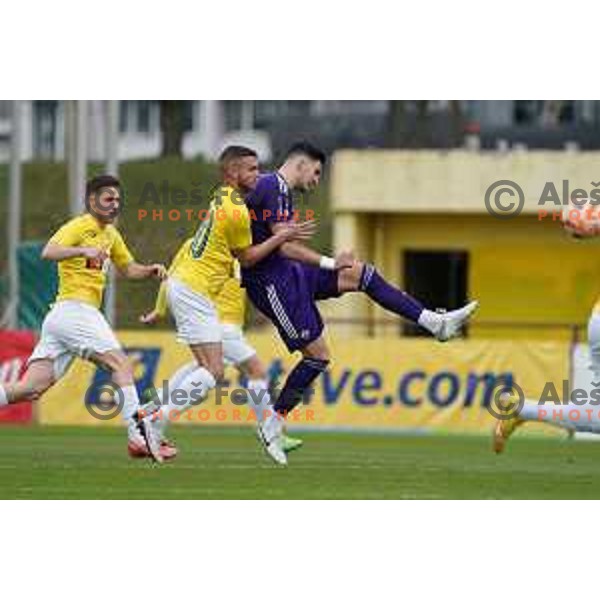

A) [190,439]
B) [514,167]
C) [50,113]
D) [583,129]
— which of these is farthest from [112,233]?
[50,113]

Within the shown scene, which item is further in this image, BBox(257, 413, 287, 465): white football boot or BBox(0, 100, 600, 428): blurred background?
BBox(0, 100, 600, 428): blurred background

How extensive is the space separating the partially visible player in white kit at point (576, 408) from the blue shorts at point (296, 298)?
5.35 ft

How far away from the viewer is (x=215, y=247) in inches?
664

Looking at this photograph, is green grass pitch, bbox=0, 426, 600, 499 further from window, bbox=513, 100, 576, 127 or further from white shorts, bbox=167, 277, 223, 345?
window, bbox=513, 100, 576, 127

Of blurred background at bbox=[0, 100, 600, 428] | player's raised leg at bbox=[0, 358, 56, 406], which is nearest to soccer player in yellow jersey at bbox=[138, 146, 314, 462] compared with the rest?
player's raised leg at bbox=[0, 358, 56, 406]

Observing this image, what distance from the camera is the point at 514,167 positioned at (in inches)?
1457

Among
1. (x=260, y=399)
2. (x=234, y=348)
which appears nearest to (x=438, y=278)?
(x=234, y=348)

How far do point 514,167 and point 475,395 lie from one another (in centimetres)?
921

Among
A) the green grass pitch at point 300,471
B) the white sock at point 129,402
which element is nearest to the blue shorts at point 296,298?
the green grass pitch at point 300,471

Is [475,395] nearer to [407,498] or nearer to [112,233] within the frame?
[112,233]

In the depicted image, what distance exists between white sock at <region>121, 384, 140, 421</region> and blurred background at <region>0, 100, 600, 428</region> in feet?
38.3

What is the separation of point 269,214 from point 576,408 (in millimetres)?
2872

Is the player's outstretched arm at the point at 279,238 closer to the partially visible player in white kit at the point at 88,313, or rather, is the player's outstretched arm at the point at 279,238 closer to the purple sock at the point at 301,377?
the partially visible player in white kit at the point at 88,313

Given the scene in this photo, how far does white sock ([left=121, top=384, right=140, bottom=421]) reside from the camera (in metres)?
16.8
